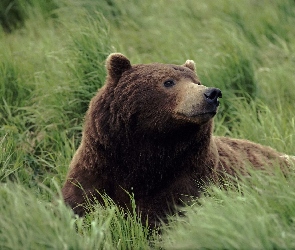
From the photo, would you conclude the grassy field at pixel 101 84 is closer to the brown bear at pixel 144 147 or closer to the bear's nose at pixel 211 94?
the brown bear at pixel 144 147

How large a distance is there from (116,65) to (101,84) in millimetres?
1517

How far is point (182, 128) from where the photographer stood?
492cm

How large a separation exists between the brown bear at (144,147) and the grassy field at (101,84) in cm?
20

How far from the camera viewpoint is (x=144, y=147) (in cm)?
504

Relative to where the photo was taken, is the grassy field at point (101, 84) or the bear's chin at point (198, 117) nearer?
the grassy field at point (101, 84)

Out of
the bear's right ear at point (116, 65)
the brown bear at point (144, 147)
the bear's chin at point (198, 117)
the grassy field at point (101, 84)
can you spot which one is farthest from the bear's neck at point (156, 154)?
the bear's right ear at point (116, 65)

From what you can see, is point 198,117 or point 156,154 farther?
point 156,154

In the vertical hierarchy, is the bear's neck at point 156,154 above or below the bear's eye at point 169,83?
below

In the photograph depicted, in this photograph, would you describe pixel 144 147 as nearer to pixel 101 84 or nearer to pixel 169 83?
pixel 169 83

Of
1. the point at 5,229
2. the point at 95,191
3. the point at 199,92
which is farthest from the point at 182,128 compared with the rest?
the point at 5,229

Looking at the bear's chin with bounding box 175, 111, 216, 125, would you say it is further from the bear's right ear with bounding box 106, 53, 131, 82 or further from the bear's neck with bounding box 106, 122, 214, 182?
the bear's right ear with bounding box 106, 53, 131, 82

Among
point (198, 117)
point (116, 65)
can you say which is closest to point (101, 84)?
point (116, 65)

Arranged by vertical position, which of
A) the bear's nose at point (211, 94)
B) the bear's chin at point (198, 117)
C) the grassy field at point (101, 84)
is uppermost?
the bear's nose at point (211, 94)

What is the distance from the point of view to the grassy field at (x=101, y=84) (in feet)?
12.2
